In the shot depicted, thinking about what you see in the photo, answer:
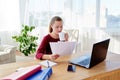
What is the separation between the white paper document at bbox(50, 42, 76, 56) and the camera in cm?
178

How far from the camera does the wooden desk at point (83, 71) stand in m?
1.45

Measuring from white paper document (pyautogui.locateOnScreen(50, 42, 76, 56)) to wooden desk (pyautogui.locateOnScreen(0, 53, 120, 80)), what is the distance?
84 mm

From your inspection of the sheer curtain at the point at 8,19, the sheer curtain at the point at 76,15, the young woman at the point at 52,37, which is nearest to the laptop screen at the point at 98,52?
the young woman at the point at 52,37

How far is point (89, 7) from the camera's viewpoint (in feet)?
14.8

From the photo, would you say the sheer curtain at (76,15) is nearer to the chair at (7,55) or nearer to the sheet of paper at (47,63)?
the chair at (7,55)

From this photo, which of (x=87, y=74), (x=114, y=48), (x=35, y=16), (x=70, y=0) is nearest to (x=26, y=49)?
(x=35, y=16)

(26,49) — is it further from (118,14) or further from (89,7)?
(118,14)

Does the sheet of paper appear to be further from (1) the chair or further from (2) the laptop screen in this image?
(1) the chair

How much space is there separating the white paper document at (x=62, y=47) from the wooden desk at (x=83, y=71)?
0.27 feet

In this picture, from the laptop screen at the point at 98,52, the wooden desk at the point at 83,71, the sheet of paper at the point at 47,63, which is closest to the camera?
the wooden desk at the point at 83,71

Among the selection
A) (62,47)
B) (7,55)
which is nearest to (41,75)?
(62,47)

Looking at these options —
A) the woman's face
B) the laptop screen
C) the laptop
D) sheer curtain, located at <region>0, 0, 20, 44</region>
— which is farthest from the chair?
the laptop screen

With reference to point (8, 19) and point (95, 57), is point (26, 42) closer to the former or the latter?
point (8, 19)

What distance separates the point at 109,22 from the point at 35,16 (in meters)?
1.80
